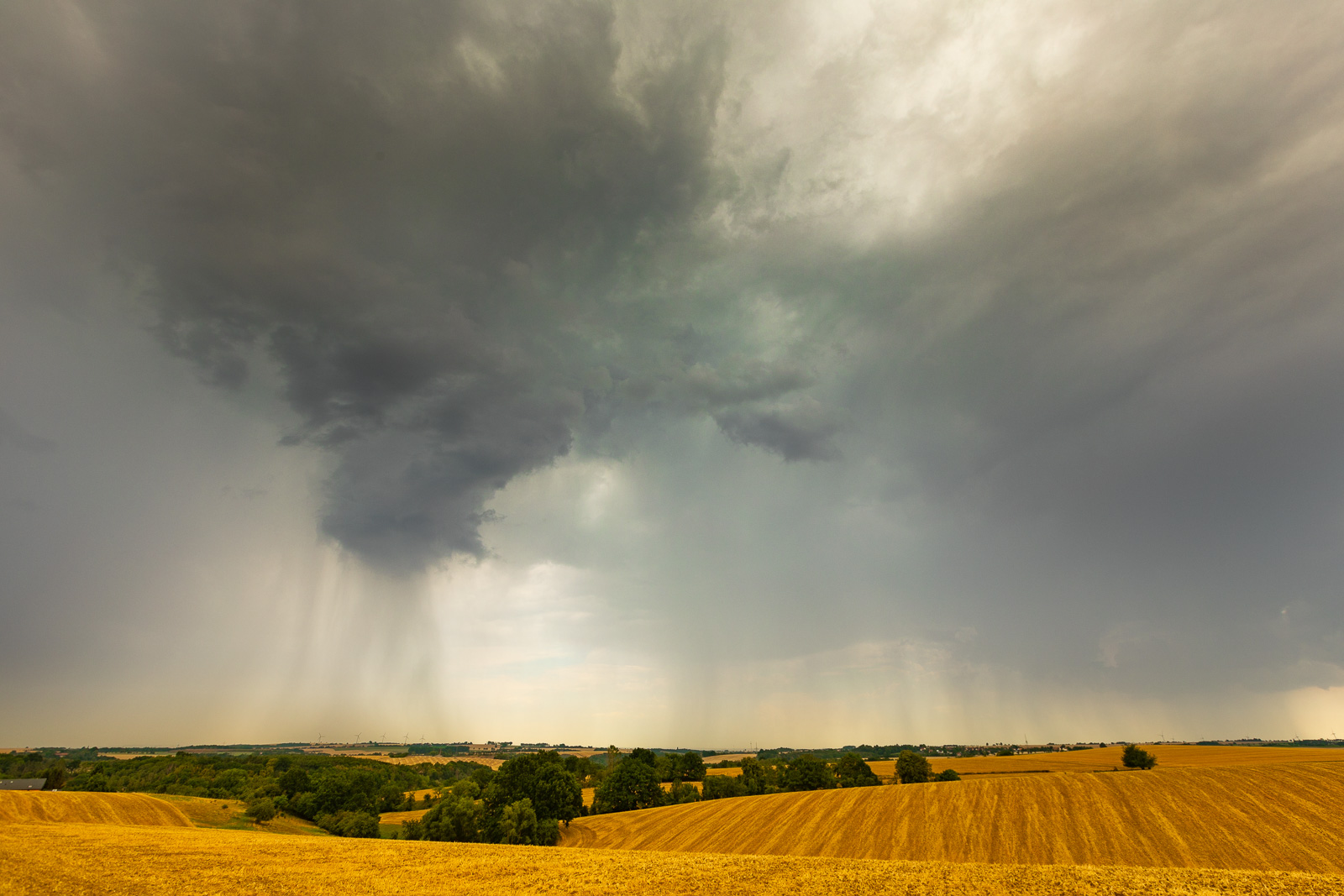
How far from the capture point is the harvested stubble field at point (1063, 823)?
3622cm

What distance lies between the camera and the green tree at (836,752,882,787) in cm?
9050

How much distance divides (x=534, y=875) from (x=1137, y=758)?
11408 centimetres

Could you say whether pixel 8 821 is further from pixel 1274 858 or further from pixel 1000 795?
pixel 1274 858

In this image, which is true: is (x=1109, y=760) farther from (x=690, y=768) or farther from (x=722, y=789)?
(x=690, y=768)

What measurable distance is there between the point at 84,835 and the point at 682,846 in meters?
42.8

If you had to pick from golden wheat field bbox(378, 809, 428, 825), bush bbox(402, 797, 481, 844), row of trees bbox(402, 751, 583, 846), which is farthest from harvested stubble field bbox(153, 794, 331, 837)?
row of trees bbox(402, 751, 583, 846)

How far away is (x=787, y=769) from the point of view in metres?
91.1

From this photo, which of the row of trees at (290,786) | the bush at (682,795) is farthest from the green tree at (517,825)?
the bush at (682,795)

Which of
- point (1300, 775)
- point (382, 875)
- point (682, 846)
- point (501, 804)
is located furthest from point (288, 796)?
point (1300, 775)

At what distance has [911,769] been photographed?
91.9 metres

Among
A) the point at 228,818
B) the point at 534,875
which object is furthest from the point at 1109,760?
the point at 228,818

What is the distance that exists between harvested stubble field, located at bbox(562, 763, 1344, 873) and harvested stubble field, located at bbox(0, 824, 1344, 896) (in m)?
20.4

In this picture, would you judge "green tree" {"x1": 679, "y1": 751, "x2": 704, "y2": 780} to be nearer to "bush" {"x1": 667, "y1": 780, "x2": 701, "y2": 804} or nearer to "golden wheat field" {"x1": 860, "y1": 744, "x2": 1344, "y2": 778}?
"bush" {"x1": 667, "y1": 780, "x2": 701, "y2": 804}

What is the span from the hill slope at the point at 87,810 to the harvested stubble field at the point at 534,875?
25586mm
